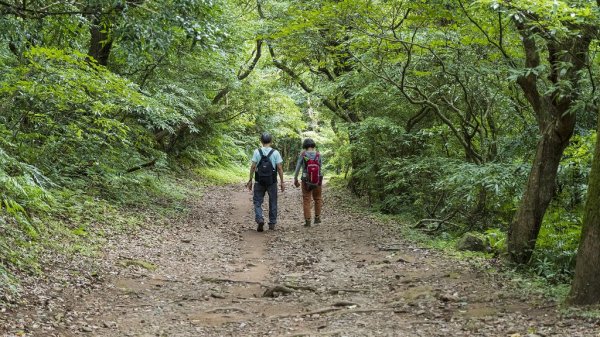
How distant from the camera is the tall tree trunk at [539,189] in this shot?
6.48 m

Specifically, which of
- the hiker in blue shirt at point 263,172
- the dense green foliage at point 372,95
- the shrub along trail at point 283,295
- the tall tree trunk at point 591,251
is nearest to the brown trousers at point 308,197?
the hiker in blue shirt at point 263,172

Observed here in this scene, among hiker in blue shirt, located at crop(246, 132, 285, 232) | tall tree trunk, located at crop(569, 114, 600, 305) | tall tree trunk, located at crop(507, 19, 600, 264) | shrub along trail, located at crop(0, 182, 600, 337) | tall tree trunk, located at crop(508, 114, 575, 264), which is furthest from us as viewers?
hiker in blue shirt, located at crop(246, 132, 285, 232)

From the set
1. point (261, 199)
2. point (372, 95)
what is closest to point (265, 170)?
point (261, 199)

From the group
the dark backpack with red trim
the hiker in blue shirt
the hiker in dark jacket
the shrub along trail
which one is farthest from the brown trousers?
the shrub along trail

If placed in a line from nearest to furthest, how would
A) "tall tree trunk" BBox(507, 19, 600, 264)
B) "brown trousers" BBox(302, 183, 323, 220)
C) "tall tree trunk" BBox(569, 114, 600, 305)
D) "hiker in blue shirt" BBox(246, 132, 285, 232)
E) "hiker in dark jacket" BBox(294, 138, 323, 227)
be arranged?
"tall tree trunk" BBox(569, 114, 600, 305)
"tall tree trunk" BBox(507, 19, 600, 264)
"hiker in blue shirt" BBox(246, 132, 285, 232)
"hiker in dark jacket" BBox(294, 138, 323, 227)
"brown trousers" BBox(302, 183, 323, 220)

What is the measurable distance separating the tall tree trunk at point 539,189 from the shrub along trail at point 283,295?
0.70 m

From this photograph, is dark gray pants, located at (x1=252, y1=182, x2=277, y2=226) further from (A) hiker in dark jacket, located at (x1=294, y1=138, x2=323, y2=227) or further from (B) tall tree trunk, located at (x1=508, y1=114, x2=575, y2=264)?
(B) tall tree trunk, located at (x1=508, y1=114, x2=575, y2=264)

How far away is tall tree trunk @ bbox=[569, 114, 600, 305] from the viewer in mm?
4754

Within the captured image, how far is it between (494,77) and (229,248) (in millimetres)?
5954

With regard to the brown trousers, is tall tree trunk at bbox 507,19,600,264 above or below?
above

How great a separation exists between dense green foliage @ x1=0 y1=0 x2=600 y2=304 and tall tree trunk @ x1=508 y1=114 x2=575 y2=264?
4cm

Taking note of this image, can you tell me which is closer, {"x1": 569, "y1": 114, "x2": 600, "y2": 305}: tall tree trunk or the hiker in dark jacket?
{"x1": 569, "y1": 114, "x2": 600, "y2": 305}: tall tree trunk

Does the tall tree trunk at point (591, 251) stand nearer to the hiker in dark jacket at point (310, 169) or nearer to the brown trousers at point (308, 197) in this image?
the hiker in dark jacket at point (310, 169)

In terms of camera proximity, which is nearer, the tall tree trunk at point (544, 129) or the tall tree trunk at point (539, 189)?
the tall tree trunk at point (544, 129)
